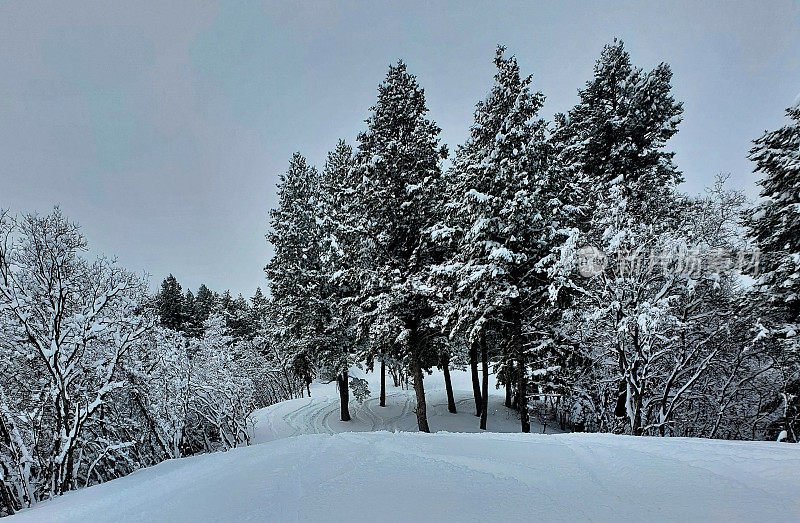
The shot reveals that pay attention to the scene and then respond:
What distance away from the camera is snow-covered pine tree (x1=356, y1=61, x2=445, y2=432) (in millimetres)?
12531

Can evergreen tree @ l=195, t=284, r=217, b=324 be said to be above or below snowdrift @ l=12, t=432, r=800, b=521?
above

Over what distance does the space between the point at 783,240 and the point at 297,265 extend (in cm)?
1861

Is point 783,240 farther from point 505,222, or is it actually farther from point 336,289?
point 336,289

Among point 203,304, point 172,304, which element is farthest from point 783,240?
point 203,304

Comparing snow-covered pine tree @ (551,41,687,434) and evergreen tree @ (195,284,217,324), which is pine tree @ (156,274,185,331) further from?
snow-covered pine tree @ (551,41,687,434)

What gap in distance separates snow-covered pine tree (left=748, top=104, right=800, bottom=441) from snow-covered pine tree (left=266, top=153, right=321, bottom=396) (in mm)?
16537

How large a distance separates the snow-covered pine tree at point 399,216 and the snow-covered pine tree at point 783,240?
362 inches

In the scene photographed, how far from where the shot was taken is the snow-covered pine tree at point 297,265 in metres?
18.3

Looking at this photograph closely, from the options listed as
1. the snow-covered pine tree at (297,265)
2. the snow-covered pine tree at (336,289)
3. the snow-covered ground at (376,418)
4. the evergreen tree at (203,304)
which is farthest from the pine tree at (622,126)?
the evergreen tree at (203,304)

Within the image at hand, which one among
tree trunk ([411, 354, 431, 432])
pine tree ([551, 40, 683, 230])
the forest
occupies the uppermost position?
pine tree ([551, 40, 683, 230])

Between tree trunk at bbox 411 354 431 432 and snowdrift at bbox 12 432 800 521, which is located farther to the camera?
tree trunk at bbox 411 354 431 432

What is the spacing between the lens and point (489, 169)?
11.5m

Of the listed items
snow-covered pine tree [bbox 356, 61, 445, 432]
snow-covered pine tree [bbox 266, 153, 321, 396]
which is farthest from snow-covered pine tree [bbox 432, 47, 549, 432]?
snow-covered pine tree [bbox 266, 153, 321, 396]

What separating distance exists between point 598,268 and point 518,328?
162 inches
